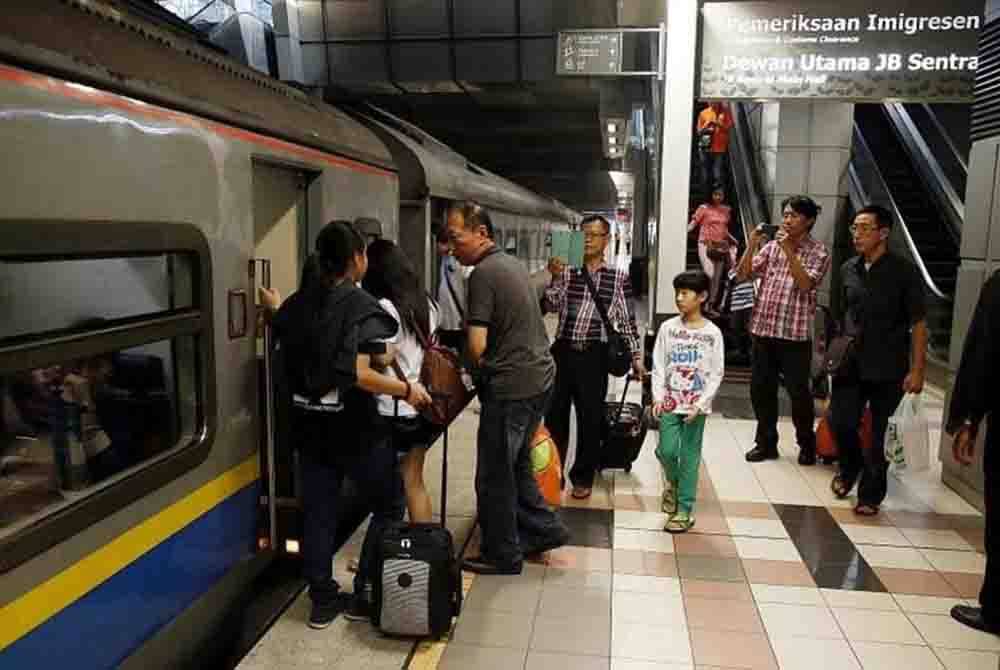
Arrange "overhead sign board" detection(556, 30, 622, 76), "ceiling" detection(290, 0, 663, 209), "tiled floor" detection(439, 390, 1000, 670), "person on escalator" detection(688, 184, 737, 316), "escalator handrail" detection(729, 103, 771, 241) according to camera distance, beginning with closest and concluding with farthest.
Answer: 1. "tiled floor" detection(439, 390, 1000, 670)
2. "overhead sign board" detection(556, 30, 622, 76)
3. "person on escalator" detection(688, 184, 737, 316)
4. "escalator handrail" detection(729, 103, 771, 241)
5. "ceiling" detection(290, 0, 663, 209)

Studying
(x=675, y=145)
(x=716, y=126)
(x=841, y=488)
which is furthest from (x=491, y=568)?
(x=716, y=126)

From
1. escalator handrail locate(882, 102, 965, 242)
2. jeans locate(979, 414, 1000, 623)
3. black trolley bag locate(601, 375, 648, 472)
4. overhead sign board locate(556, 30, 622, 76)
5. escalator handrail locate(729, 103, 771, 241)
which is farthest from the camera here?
escalator handrail locate(729, 103, 771, 241)

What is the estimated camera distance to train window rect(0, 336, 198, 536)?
2195 millimetres

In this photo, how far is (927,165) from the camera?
1102 centimetres

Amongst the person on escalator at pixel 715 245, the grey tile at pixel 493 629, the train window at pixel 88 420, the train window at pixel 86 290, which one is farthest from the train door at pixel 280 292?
the person on escalator at pixel 715 245

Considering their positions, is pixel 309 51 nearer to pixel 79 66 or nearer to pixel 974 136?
pixel 974 136

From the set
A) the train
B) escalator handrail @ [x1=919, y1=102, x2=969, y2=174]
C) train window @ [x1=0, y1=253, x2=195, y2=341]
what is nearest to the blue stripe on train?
the train

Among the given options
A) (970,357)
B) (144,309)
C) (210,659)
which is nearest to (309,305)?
(144,309)

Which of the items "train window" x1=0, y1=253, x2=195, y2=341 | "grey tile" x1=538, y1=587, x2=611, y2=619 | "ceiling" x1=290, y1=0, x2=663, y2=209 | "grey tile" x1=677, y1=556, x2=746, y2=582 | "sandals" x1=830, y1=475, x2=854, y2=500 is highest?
"ceiling" x1=290, y1=0, x2=663, y2=209

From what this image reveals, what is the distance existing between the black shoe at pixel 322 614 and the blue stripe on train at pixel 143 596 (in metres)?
0.38

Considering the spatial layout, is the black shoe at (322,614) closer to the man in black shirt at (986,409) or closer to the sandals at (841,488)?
the man in black shirt at (986,409)

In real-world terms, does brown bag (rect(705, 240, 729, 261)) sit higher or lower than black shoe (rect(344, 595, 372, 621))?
higher

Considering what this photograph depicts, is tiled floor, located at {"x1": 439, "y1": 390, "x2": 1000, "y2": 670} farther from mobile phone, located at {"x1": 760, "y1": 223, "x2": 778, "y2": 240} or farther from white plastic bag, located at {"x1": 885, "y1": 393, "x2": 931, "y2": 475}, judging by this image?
mobile phone, located at {"x1": 760, "y1": 223, "x2": 778, "y2": 240}

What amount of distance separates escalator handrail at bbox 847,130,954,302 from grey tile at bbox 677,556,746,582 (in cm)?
626
